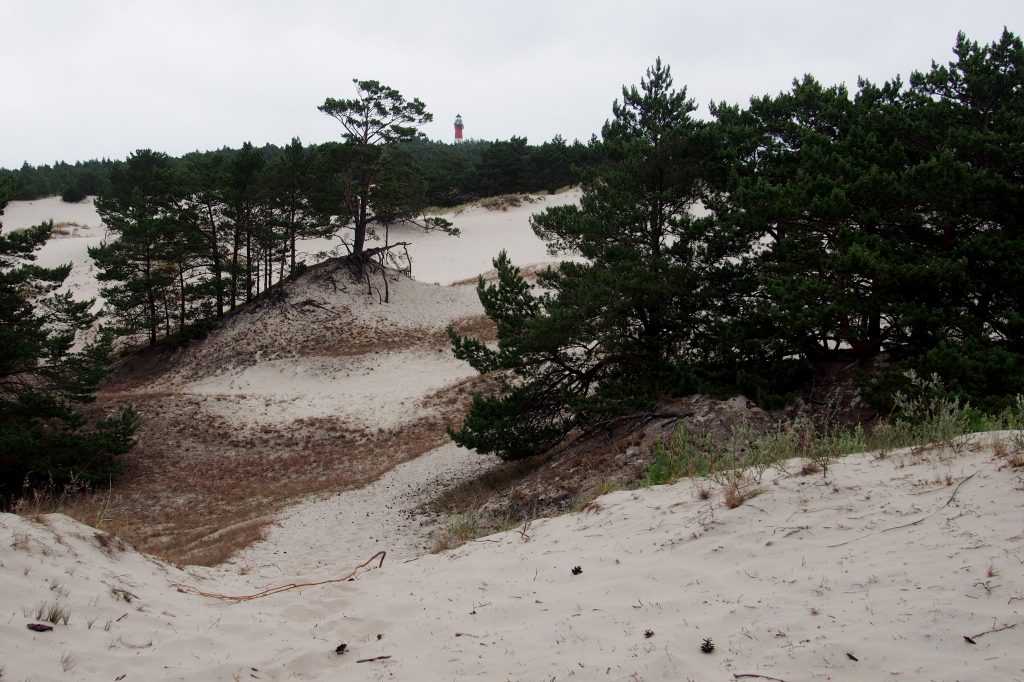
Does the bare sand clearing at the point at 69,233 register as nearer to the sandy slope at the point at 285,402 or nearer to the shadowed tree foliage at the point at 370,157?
the sandy slope at the point at 285,402

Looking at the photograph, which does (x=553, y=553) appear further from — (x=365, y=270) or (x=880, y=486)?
(x=365, y=270)

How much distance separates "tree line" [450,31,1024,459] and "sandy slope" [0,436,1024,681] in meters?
6.78

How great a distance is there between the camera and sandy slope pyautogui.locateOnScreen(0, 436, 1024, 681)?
10.9 feet

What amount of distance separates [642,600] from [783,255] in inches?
456

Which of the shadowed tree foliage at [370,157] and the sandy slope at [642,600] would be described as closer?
the sandy slope at [642,600]

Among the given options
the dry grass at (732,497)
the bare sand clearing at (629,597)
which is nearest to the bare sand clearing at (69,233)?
the bare sand clearing at (629,597)

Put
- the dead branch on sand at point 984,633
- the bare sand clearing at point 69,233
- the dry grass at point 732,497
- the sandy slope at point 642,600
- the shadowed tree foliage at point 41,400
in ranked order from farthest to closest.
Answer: the bare sand clearing at point 69,233, the shadowed tree foliage at point 41,400, the dry grass at point 732,497, the sandy slope at point 642,600, the dead branch on sand at point 984,633

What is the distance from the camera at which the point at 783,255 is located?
14.0 metres

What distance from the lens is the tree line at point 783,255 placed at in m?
11.9

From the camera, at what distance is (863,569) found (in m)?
3.92

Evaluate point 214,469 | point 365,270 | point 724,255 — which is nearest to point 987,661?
point 724,255

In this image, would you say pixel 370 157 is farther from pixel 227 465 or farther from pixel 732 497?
pixel 732 497

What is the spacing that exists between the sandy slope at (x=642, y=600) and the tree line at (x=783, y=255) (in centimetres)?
678

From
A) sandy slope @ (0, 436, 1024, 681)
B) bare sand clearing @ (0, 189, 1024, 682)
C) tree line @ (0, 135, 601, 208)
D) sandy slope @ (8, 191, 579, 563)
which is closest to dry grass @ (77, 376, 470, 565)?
Result: sandy slope @ (8, 191, 579, 563)
